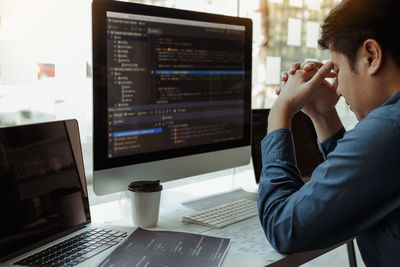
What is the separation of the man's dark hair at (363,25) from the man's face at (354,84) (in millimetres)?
15

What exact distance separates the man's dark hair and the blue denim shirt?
12cm

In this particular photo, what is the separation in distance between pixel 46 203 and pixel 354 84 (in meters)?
0.75

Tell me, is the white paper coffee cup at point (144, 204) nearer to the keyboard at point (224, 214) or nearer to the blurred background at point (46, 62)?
the keyboard at point (224, 214)

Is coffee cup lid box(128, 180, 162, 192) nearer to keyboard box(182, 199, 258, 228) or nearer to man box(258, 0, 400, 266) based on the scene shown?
keyboard box(182, 199, 258, 228)

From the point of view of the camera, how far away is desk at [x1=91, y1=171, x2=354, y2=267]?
0.94 meters

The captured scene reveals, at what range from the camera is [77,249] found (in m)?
0.96

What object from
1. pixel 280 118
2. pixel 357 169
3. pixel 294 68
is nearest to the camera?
pixel 357 169

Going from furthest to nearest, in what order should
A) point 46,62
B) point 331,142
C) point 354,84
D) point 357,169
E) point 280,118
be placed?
point 46,62
point 331,142
point 280,118
point 354,84
point 357,169

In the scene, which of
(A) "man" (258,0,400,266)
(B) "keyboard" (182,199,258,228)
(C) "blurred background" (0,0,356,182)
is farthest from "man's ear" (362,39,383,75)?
(C) "blurred background" (0,0,356,182)

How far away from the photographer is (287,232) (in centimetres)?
90

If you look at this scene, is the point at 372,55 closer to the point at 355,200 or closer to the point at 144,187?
the point at 355,200

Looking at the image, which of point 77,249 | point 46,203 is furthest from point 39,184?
point 77,249

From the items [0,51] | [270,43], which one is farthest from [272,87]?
[0,51]

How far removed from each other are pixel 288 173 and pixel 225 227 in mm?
270
